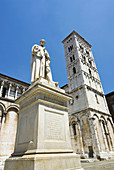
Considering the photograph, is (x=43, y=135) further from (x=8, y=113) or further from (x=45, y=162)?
(x=8, y=113)

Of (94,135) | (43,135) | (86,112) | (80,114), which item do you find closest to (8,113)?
(80,114)

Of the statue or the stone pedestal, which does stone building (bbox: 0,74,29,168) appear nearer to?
the stone pedestal

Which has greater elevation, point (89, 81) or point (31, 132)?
point (89, 81)

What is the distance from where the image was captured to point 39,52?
213 inches

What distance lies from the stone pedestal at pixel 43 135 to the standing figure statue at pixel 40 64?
119 centimetres

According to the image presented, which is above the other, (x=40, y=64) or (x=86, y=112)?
(x=86, y=112)

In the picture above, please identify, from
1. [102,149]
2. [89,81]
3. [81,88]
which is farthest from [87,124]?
[89,81]

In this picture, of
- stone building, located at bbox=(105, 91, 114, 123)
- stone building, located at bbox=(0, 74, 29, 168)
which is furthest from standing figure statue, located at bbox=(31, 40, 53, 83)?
stone building, located at bbox=(105, 91, 114, 123)

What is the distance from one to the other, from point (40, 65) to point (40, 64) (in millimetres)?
60

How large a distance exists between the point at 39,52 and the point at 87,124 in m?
17.8

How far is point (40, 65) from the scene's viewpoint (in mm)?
5195

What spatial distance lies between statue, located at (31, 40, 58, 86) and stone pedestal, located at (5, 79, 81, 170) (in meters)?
1.17

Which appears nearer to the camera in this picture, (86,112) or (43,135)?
(43,135)

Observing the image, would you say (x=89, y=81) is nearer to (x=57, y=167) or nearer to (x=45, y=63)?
(x=45, y=63)
